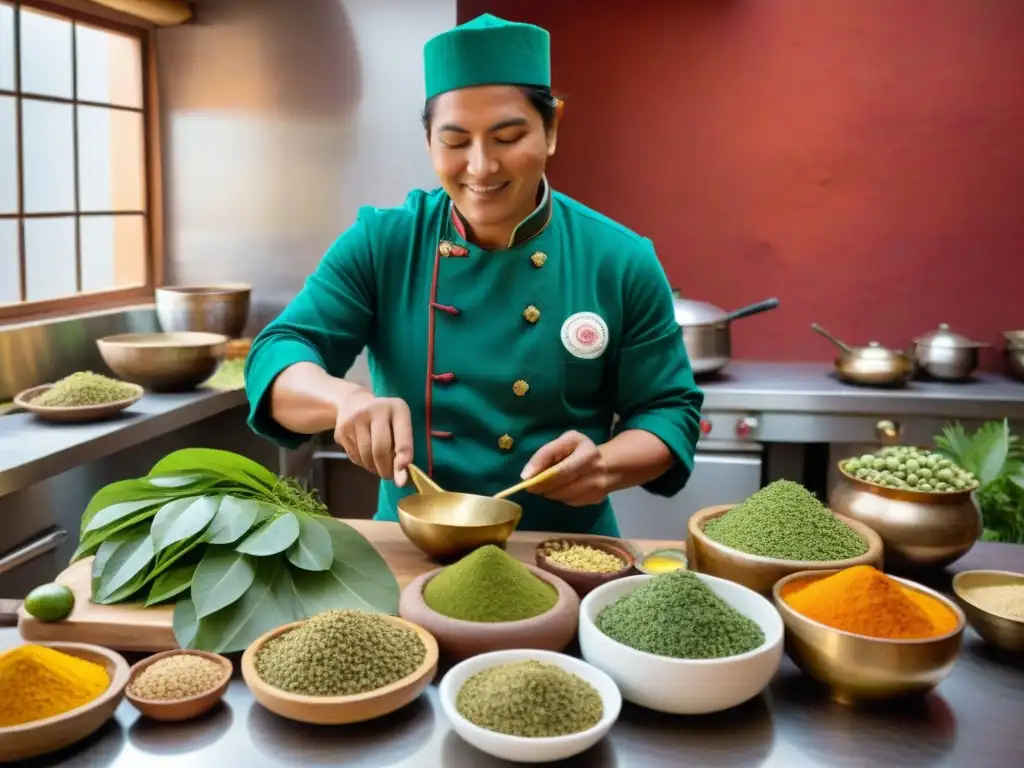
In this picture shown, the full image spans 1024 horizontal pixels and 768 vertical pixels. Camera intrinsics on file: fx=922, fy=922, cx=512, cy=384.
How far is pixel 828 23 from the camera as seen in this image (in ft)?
11.9

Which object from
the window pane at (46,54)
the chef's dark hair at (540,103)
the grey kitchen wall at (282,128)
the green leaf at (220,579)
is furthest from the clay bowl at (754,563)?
the window pane at (46,54)

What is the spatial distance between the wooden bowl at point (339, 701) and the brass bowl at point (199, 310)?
2.50 metres

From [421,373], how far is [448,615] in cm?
78

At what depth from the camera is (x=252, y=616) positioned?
1.14 metres

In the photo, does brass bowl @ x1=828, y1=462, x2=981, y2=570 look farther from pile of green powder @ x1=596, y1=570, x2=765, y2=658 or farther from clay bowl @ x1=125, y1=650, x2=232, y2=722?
clay bowl @ x1=125, y1=650, x2=232, y2=722

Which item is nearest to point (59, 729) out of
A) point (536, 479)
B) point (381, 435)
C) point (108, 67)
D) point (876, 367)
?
point (381, 435)

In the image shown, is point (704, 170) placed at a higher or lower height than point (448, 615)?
higher

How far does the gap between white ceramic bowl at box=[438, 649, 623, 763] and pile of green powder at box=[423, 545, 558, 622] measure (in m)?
0.08

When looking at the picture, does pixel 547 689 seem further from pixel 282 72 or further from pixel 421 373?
pixel 282 72

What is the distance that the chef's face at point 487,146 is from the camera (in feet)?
5.16

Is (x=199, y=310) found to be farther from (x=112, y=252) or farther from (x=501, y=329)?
(x=501, y=329)

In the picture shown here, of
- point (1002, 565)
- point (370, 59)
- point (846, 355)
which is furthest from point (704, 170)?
point (1002, 565)

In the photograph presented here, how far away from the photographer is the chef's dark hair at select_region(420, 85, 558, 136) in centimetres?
162

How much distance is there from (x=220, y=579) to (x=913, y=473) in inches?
39.9
